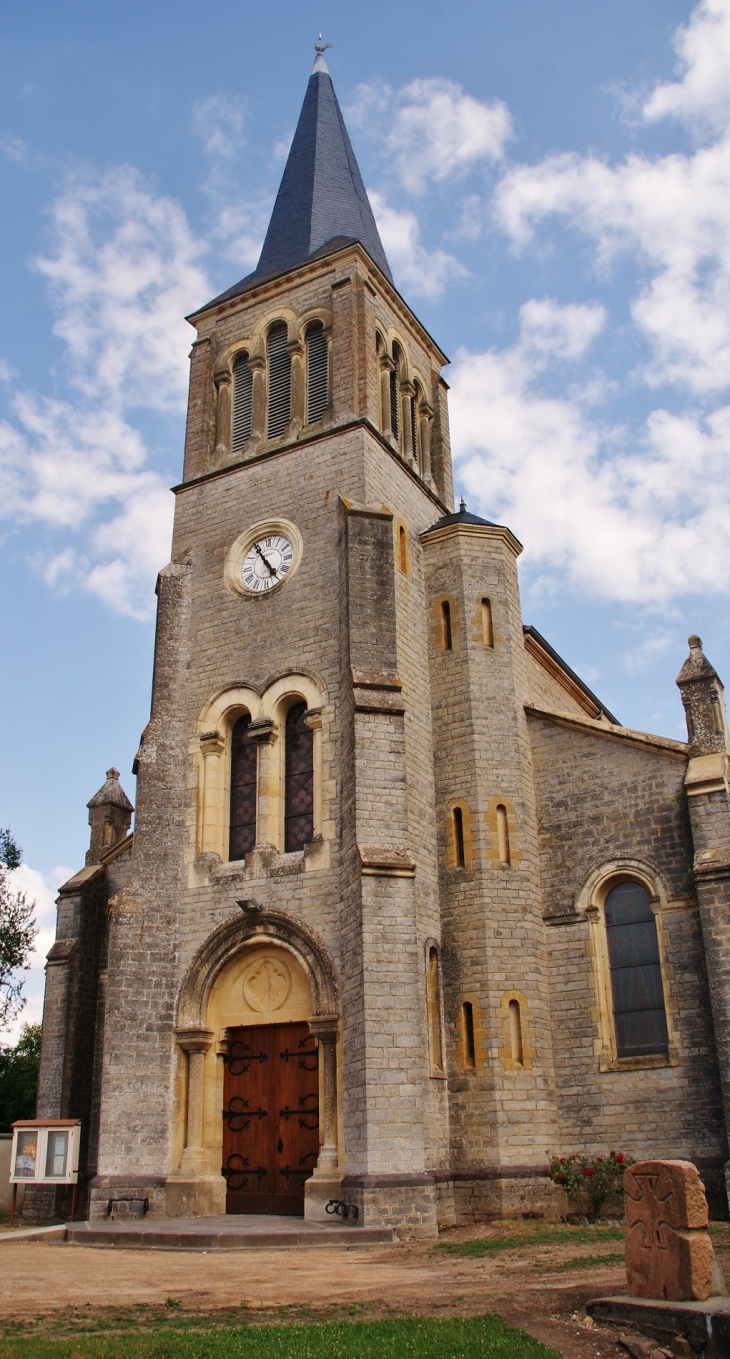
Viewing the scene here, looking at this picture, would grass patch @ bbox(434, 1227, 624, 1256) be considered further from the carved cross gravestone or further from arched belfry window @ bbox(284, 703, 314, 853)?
arched belfry window @ bbox(284, 703, 314, 853)

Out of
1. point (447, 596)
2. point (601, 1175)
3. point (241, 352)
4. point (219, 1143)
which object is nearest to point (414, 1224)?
point (601, 1175)

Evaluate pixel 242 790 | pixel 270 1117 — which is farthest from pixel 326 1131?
pixel 242 790

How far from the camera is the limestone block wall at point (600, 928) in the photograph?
53.5ft

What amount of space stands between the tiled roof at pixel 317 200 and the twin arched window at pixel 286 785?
1042 cm

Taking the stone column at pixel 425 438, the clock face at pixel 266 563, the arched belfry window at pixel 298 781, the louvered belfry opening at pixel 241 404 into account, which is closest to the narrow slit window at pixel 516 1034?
the arched belfry window at pixel 298 781

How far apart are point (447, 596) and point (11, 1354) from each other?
14.9 metres

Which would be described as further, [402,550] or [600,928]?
[402,550]

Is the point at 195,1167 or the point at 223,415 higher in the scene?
the point at 223,415

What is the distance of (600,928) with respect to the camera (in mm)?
17922

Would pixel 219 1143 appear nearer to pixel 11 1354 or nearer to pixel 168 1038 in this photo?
pixel 168 1038

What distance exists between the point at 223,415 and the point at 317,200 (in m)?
6.52

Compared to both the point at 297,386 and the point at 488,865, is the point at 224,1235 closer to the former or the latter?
the point at 488,865

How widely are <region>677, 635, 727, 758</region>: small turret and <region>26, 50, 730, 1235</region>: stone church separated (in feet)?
0.17

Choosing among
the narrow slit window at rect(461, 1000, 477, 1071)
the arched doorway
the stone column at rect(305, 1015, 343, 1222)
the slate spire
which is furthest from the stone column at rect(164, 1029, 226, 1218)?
the slate spire
